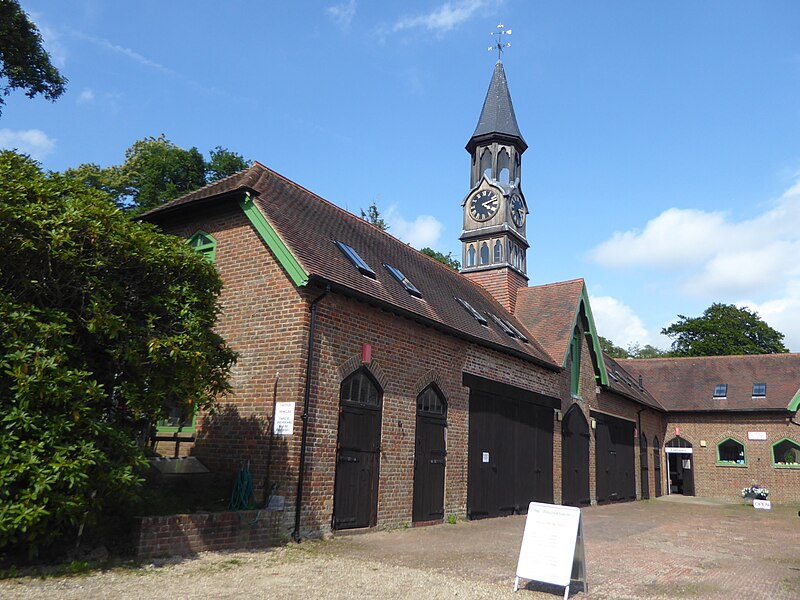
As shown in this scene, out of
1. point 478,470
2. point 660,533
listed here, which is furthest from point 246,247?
point 660,533

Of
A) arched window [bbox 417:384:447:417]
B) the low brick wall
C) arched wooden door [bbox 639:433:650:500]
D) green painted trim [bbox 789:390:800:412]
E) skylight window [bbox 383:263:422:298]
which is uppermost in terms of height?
skylight window [bbox 383:263:422:298]

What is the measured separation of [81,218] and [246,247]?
4754 millimetres

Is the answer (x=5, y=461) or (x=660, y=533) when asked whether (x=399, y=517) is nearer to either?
(x=660, y=533)

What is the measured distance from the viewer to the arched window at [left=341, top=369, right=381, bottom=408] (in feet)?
39.6

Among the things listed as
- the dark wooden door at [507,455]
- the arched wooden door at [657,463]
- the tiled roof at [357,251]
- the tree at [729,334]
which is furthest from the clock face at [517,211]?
the tree at [729,334]

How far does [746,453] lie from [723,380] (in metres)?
4.10

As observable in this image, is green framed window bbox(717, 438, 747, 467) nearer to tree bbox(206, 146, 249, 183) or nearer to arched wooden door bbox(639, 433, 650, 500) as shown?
arched wooden door bbox(639, 433, 650, 500)

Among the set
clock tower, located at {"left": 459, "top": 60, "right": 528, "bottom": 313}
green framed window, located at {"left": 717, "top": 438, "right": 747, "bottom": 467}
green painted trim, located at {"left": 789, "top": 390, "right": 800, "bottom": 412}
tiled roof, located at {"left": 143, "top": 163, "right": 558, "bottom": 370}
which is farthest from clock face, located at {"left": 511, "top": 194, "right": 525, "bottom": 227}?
green framed window, located at {"left": 717, "top": 438, "right": 747, "bottom": 467}

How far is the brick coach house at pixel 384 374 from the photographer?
1127 cm

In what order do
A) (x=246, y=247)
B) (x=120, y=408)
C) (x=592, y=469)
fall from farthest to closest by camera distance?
(x=592, y=469) → (x=246, y=247) → (x=120, y=408)

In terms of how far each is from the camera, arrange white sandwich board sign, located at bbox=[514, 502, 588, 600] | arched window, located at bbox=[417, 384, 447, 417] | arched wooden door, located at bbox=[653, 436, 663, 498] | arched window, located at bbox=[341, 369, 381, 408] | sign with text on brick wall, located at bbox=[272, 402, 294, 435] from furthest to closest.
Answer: arched wooden door, located at bbox=[653, 436, 663, 498] < arched window, located at bbox=[417, 384, 447, 417] < arched window, located at bbox=[341, 369, 381, 408] < sign with text on brick wall, located at bbox=[272, 402, 294, 435] < white sandwich board sign, located at bbox=[514, 502, 588, 600]

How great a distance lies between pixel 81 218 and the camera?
313 inches

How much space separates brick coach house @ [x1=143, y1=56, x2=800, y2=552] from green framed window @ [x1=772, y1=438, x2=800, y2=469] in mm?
8498

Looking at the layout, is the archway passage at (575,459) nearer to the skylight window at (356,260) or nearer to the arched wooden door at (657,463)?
the skylight window at (356,260)
